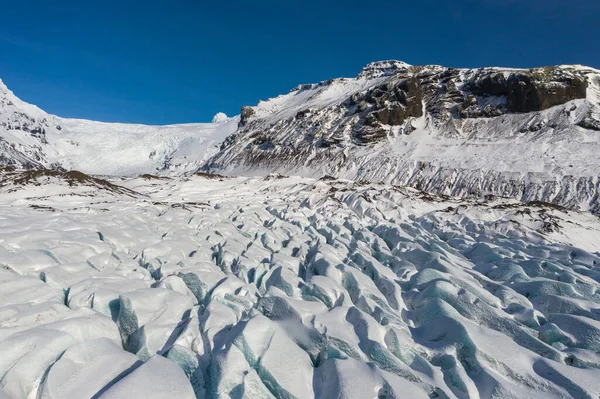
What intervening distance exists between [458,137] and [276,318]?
164 feet

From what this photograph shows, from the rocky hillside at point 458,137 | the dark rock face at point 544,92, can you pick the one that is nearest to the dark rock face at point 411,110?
the dark rock face at point 544,92

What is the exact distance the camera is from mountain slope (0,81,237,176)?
10375cm

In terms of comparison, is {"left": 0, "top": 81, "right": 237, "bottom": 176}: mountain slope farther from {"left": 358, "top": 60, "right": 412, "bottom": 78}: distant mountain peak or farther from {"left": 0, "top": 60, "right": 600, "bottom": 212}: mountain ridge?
{"left": 358, "top": 60, "right": 412, "bottom": 78}: distant mountain peak

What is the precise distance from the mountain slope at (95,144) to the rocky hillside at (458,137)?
1492 inches

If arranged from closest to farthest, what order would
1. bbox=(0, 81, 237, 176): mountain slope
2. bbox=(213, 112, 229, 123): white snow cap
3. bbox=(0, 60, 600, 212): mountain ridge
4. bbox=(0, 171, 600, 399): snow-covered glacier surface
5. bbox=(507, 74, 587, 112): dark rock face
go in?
bbox=(0, 171, 600, 399): snow-covered glacier surface
bbox=(0, 60, 600, 212): mountain ridge
bbox=(507, 74, 587, 112): dark rock face
bbox=(0, 81, 237, 176): mountain slope
bbox=(213, 112, 229, 123): white snow cap

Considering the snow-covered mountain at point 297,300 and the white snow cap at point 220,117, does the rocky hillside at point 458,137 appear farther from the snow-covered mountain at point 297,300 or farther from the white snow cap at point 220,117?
the white snow cap at point 220,117

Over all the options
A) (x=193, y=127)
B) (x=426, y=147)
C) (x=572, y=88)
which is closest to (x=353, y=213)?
(x=426, y=147)

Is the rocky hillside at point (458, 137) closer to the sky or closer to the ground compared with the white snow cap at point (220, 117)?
closer to the ground

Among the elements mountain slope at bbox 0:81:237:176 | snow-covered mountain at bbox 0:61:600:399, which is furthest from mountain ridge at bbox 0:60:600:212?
snow-covered mountain at bbox 0:61:600:399

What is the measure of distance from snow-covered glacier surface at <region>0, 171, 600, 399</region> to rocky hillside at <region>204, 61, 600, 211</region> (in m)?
25.8

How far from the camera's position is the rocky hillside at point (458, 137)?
34.0 m

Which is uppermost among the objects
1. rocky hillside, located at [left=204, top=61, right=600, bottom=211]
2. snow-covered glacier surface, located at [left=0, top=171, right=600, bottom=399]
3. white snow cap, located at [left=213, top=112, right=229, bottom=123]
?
white snow cap, located at [left=213, top=112, right=229, bottom=123]

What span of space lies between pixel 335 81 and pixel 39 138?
11429 cm

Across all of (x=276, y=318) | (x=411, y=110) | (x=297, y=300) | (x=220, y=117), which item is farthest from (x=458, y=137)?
(x=220, y=117)
